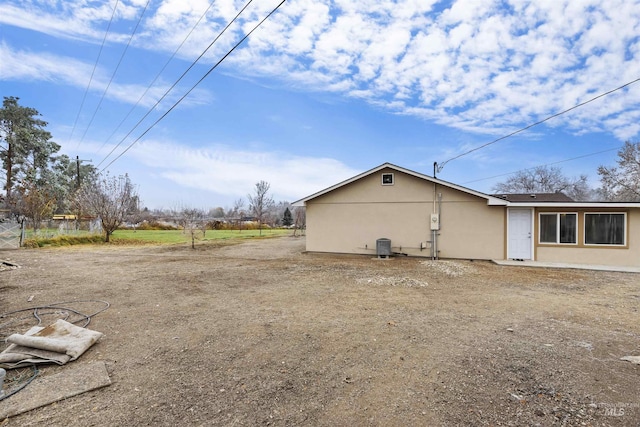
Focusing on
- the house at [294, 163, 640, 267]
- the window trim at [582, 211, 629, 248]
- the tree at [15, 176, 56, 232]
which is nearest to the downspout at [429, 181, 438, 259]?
the house at [294, 163, 640, 267]

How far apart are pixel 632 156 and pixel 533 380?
111 ft

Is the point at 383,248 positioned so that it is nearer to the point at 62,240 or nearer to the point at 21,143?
the point at 62,240

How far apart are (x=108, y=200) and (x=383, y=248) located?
17.8m

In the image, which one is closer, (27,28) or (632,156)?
(27,28)

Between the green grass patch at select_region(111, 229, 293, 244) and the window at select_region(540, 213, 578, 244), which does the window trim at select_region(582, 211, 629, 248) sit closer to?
the window at select_region(540, 213, 578, 244)

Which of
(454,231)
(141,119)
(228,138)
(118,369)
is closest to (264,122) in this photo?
(228,138)

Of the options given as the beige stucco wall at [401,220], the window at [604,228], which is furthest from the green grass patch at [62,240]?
the window at [604,228]

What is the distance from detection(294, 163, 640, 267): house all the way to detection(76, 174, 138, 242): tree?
13.7m

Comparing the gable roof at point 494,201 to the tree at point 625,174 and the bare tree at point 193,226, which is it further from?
the tree at point 625,174

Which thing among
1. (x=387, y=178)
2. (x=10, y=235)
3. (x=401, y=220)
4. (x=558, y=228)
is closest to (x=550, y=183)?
(x=558, y=228)

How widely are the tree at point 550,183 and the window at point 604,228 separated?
27782 mm

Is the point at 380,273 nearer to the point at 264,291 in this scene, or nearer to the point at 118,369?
the point at 264,291

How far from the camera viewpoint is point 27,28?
9086 mm

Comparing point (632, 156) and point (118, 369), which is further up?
point (632, 156)
